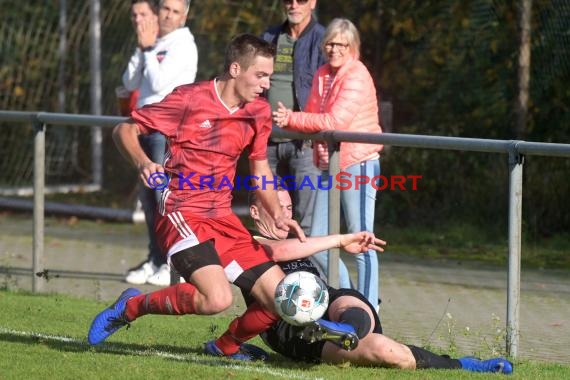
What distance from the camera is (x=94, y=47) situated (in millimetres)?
16188

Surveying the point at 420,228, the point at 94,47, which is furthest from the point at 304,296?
the point at 94,47

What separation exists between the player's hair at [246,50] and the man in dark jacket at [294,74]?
206 cm

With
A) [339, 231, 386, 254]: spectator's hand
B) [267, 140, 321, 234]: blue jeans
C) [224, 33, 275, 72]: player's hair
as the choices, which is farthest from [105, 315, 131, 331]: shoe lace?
[267, 140, 321, 234]: blue jeans

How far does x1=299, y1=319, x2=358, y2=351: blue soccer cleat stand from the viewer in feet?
21.3

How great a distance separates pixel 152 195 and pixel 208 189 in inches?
120

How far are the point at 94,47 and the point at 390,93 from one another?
12.9 feet

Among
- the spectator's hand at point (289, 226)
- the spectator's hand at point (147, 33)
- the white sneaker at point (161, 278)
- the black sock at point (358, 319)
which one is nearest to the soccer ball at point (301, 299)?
the black sock at point (358, 319)

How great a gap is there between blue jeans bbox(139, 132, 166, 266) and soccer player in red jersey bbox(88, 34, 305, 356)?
7.57 ft

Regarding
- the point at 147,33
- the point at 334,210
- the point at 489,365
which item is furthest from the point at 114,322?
the point at 147,33

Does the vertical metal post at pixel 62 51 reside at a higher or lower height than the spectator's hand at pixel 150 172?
higher

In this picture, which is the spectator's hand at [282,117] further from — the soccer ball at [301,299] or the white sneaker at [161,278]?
the white sneaker at [161,278]

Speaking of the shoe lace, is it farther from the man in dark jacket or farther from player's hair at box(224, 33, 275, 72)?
the man in dark jacket

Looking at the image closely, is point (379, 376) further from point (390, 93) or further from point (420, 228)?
point (390, 93)

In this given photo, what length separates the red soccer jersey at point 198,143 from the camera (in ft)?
23.2
